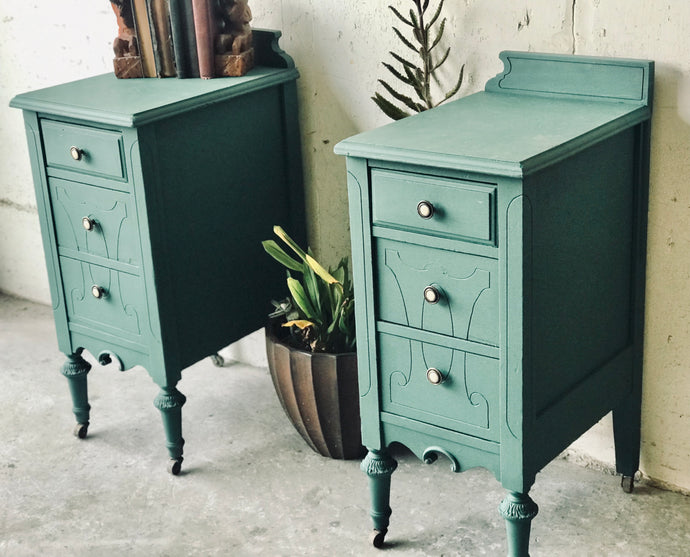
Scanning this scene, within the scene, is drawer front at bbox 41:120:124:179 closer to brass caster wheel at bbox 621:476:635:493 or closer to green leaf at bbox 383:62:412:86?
green leaf at bbox 383:62:412:86

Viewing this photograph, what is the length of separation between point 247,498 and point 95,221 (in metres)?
0.80

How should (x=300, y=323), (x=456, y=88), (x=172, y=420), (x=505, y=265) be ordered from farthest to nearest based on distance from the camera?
(x=172, y=420), (x=300, y=323), (x=456, y=88), (x=505, y=265)

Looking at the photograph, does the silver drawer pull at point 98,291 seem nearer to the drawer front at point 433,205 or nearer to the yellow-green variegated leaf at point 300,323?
the yellow-green variegated leaf at point 300,323

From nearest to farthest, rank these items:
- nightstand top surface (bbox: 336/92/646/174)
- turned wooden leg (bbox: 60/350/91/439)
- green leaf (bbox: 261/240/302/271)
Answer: nightstand top surface (bbox: 336/92/646/174) → green leaf (bbox: 261/240/302/271) → turned wooden leg (bbox: 60/350/91/439)

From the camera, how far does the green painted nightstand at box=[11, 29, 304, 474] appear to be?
8.48ft

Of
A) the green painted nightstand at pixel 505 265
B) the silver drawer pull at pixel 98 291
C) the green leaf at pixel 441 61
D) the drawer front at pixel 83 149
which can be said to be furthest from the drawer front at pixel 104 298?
the green leaf at pixel 441 61

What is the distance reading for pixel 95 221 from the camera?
269cm

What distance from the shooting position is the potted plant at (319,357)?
2.70 metres

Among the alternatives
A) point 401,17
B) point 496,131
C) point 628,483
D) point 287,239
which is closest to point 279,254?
point 287,239

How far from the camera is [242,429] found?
121 inches

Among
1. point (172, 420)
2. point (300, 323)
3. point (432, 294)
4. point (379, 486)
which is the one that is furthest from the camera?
point (172, 420)

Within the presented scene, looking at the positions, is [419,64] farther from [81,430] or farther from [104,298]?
[81,430]

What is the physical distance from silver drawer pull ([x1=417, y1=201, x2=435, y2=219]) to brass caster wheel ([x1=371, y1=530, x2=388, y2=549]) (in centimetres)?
83

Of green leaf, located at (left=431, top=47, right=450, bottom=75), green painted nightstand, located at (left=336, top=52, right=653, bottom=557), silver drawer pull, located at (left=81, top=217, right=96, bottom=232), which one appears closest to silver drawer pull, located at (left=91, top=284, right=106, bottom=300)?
silver drawer pull, located at (left=81, top=217, right=96, bottom=232)
